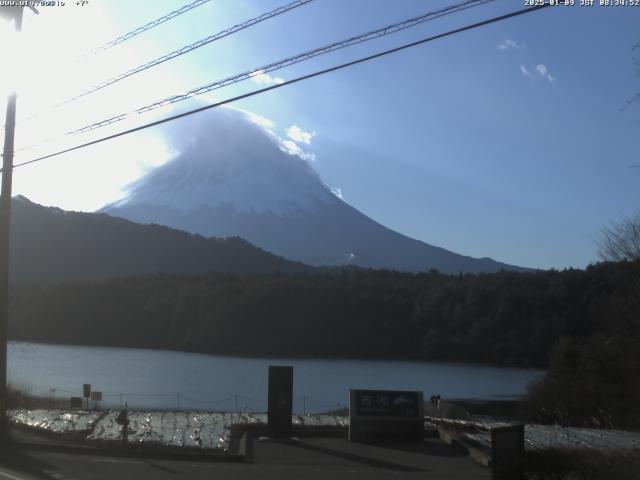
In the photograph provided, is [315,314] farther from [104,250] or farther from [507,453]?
[507,453]

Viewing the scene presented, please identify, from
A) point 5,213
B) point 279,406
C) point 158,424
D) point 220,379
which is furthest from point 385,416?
Answer: point 220,379

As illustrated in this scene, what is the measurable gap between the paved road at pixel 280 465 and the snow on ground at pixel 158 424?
1.71m

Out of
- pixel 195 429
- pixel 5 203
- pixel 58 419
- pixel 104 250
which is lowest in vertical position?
pixel 195 429

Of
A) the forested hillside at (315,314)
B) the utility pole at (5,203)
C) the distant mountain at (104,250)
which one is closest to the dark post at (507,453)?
the utility pole at (5,203)

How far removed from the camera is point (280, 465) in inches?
578

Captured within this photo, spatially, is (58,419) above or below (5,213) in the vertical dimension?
below

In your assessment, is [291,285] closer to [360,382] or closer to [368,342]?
[368,342]

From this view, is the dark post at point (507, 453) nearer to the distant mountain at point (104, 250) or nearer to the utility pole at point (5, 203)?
the utility pole at point (5, 203)

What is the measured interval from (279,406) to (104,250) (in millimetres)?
84496

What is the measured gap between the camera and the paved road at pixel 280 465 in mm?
12883

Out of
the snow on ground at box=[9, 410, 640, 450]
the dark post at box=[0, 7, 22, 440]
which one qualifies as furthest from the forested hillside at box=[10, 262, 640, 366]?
the dark post at box=[0, 7, 22, 440]

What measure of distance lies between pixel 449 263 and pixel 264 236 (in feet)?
120

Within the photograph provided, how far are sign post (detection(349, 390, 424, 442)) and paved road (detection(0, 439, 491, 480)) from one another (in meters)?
0.78

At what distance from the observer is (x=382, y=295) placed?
2904 inches
